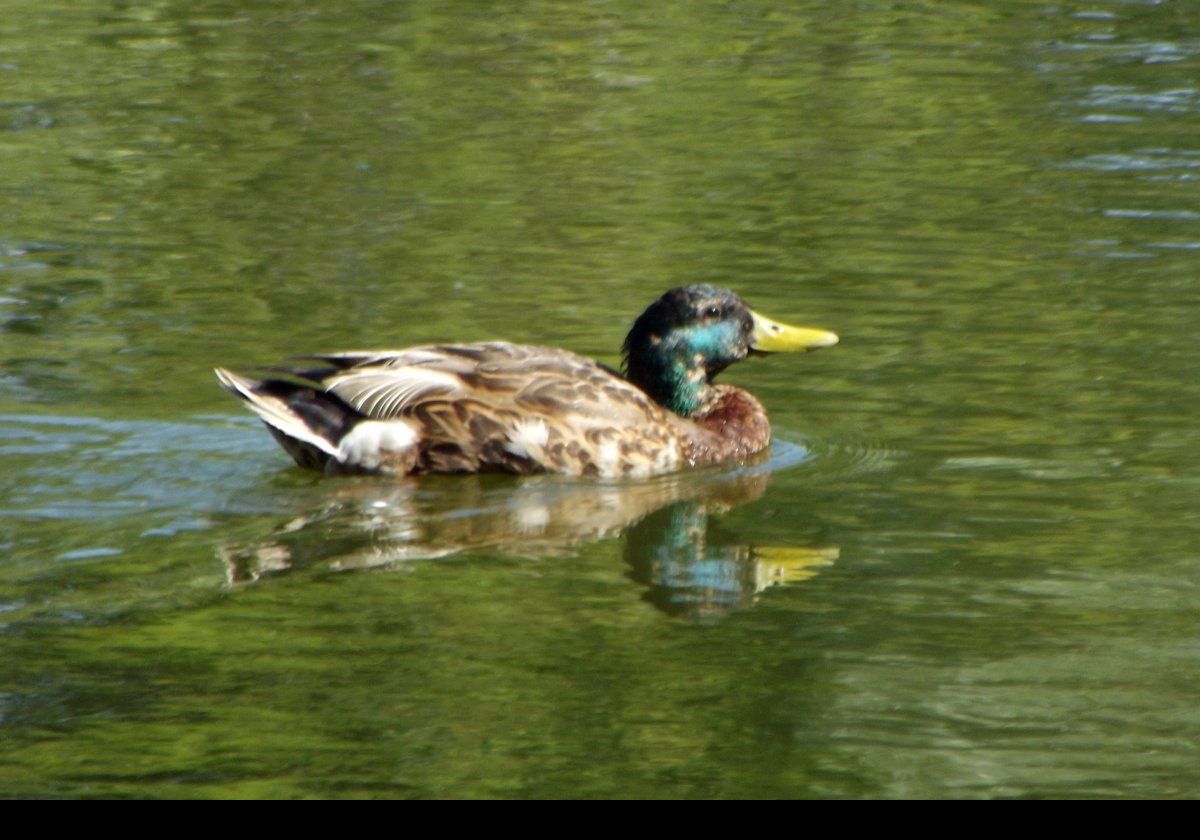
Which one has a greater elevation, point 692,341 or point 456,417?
point 692,341

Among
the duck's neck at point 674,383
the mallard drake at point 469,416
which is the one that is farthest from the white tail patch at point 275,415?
Result: the duck's neck at point 674,383

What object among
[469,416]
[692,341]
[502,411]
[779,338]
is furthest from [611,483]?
[779,338]

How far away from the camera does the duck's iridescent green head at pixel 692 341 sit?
10.5m

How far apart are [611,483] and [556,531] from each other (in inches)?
33.3

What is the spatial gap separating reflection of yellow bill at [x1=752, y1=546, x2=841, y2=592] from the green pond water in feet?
0.10

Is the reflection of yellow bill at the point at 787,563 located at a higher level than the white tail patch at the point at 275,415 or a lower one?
lower

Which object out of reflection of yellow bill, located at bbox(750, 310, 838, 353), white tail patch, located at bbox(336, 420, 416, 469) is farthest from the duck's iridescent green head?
white tail patch, located at bbox(336, 420, 416, 469)

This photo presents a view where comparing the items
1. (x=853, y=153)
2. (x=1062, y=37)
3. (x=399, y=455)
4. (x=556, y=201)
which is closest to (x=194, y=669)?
(x=399, y=455)

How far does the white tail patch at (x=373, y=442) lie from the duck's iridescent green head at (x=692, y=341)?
4.39ft

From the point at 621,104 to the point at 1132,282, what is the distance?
7.19 metres

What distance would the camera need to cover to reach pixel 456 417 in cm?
983

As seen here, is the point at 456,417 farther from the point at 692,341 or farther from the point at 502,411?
the point at 692,341

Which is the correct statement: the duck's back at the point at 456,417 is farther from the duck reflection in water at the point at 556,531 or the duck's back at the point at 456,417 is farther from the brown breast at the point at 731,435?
the brown breast at the point at 731,435
